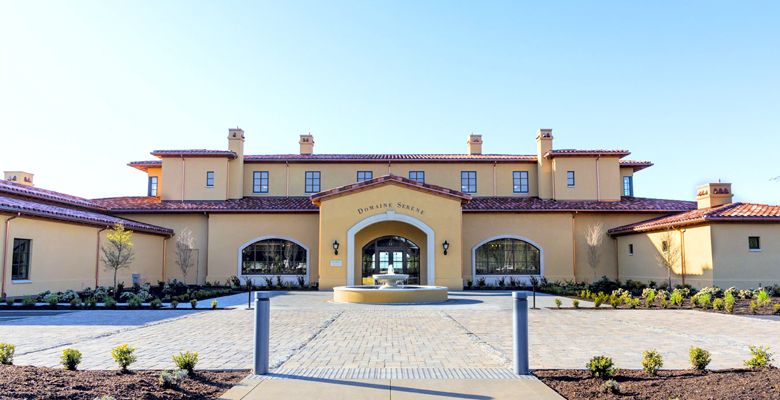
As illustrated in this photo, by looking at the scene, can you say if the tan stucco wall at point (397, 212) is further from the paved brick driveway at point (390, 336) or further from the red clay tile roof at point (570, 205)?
the paved brick driveway at point (390, 336)

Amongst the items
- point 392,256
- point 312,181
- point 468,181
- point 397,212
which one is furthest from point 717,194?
point 312,181

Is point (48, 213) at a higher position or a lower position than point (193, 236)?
higher

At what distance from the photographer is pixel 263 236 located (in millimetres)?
30688

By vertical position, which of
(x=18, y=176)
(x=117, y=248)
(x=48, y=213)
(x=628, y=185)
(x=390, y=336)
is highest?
(x=628, y=185)

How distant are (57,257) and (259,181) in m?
13.1

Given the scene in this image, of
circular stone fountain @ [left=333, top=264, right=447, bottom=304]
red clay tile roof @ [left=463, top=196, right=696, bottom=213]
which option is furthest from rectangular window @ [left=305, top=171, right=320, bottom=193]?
circular stone fountain @ [left=333, top=264, right=447, bottom=304]

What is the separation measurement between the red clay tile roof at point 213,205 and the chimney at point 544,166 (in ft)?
43.1

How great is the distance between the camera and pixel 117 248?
23984 millimetres

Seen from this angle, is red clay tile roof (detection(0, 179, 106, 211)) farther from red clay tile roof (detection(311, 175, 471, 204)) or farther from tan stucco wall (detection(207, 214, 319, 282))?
red clay tile roof (detection(311, 175, 471, 204))

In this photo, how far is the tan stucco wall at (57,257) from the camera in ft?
67.8

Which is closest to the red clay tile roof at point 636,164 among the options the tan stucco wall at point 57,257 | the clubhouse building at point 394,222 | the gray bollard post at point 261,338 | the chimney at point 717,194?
the clubhouse building at point 394,222

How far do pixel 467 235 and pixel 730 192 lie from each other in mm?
12450

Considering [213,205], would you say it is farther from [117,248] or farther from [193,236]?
[117,248]

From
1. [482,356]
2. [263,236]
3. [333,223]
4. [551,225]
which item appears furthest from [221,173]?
[482,356]
